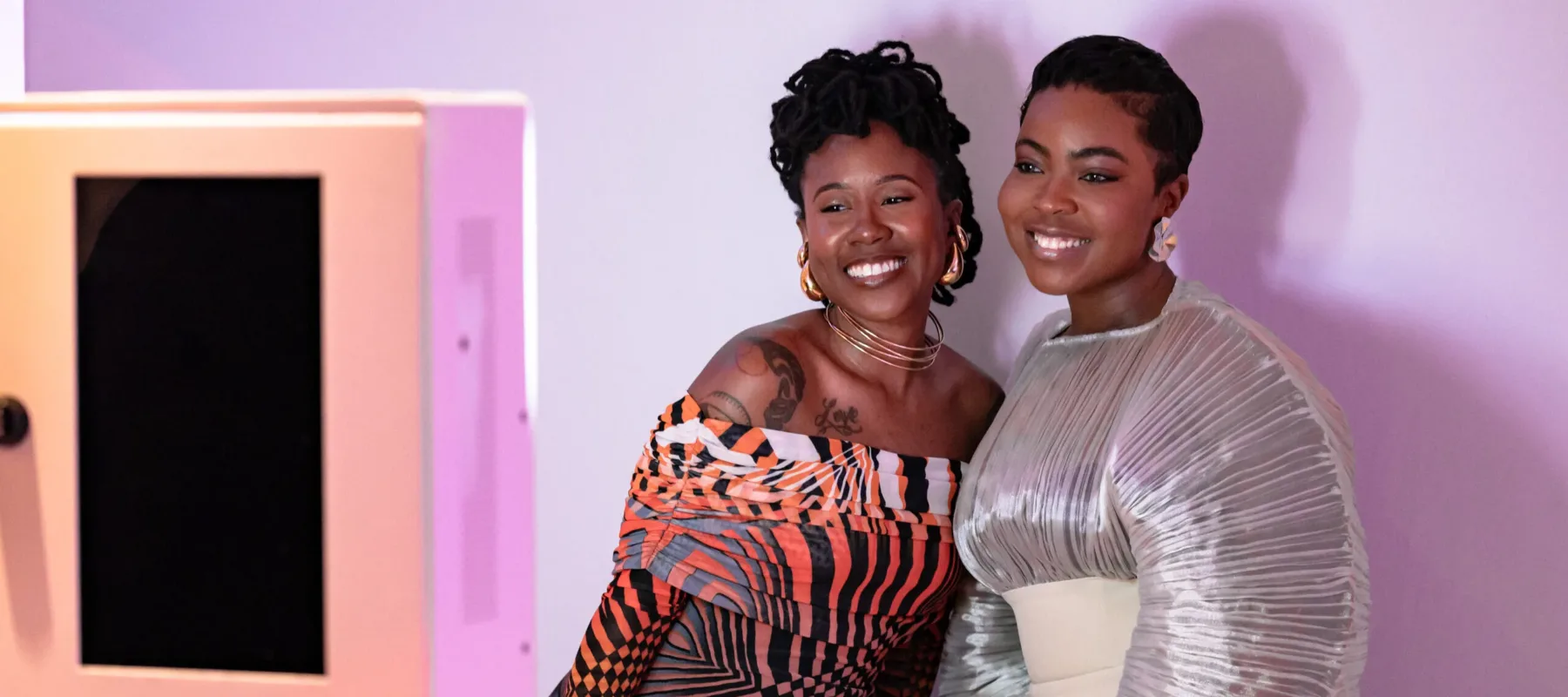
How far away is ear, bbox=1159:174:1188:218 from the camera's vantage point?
1.20m

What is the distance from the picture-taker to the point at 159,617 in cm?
64

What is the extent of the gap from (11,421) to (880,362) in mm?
873

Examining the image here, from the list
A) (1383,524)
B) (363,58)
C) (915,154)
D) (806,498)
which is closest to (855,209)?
(915,154)

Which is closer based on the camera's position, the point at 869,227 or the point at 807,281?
the point at 869,227

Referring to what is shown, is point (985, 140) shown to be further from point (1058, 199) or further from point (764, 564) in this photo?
point (764, 564)

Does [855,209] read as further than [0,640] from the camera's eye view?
Yes

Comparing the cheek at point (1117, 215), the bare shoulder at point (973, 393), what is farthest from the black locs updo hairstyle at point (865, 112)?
the cheek at point (1117, 215)

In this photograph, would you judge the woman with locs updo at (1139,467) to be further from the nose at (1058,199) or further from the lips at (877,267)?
the lips at (877,267)

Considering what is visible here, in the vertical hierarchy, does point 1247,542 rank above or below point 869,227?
below

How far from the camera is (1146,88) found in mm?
1168

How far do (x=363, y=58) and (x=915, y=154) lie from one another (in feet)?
2.95

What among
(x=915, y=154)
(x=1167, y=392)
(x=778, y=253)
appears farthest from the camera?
(x=778, y=253)

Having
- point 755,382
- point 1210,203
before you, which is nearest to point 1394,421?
point 1210,203

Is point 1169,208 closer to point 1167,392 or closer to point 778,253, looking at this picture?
point 1167,392
